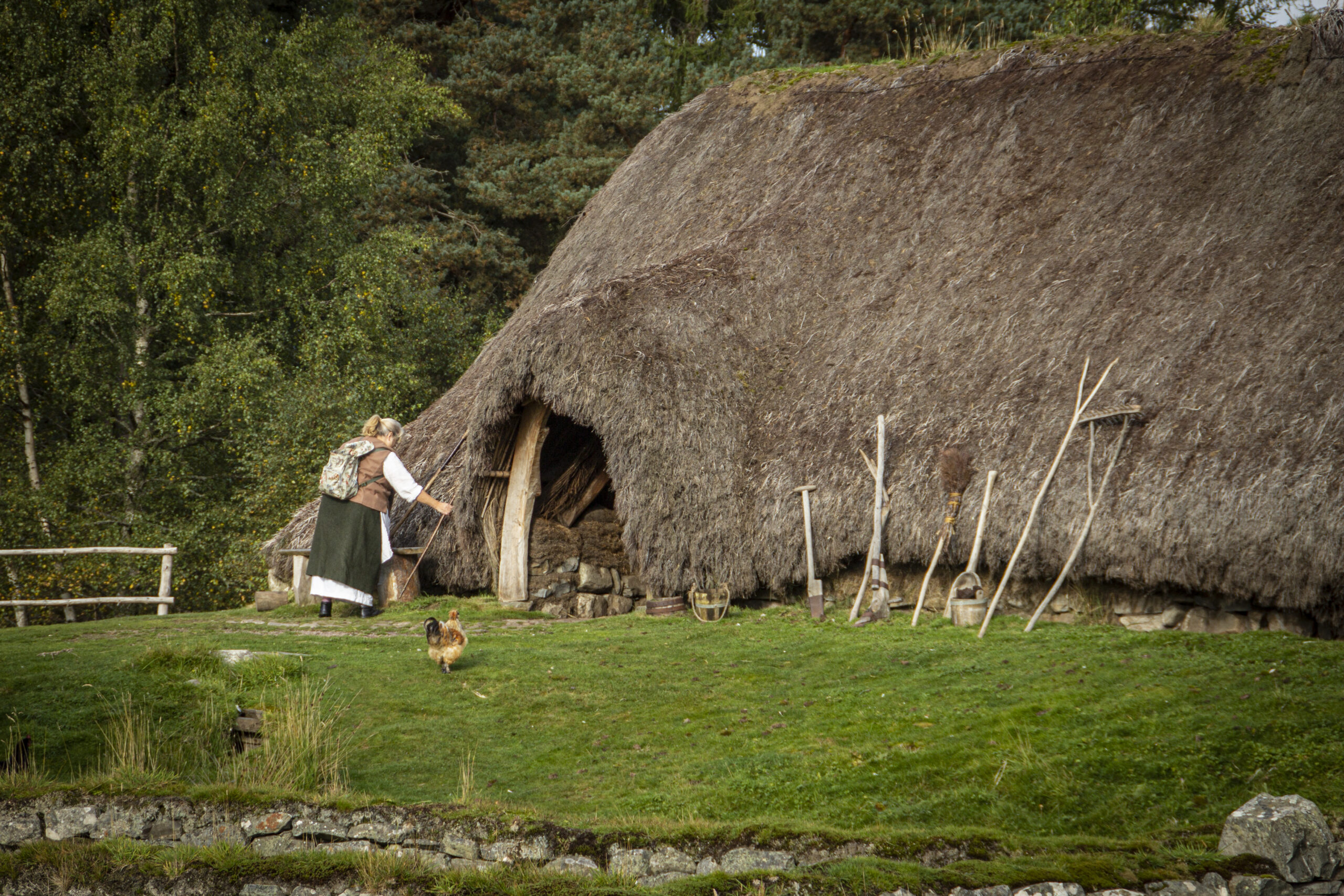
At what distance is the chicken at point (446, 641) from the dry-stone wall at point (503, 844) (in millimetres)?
2748

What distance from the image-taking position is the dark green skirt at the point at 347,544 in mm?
10711

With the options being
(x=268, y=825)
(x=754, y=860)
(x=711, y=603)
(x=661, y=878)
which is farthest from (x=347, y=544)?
(x=754, y=860)

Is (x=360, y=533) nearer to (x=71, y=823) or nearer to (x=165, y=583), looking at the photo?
(x=165, y=583)

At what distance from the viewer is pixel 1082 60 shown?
1314cm

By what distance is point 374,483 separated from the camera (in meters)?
10.8

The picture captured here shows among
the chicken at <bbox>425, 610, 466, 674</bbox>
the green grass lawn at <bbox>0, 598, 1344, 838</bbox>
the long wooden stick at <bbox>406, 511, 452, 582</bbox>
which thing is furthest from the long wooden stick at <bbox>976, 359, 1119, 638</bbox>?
the long wooden stick at <bbox>406, 511, 452, 582</bbox>

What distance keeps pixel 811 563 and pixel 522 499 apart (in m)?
3.33

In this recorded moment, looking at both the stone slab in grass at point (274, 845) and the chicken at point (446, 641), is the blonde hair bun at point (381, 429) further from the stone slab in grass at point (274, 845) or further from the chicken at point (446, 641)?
the stone slab in grass at point (274, 845)

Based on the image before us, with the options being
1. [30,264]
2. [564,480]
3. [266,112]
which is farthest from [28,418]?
[564,480]

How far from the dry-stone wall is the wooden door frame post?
6646 mm

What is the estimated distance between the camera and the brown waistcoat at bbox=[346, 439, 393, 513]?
10.8 meters

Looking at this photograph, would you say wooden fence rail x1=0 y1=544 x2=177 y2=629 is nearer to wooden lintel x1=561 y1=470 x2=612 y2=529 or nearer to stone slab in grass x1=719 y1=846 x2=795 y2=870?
wooden lintel x1=561 y1=470 x2=612 y2=529

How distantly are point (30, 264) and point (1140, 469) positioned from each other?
16.3 metres

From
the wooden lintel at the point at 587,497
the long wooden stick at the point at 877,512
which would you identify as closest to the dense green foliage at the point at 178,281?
the wooden lintel at the point at 587,497
